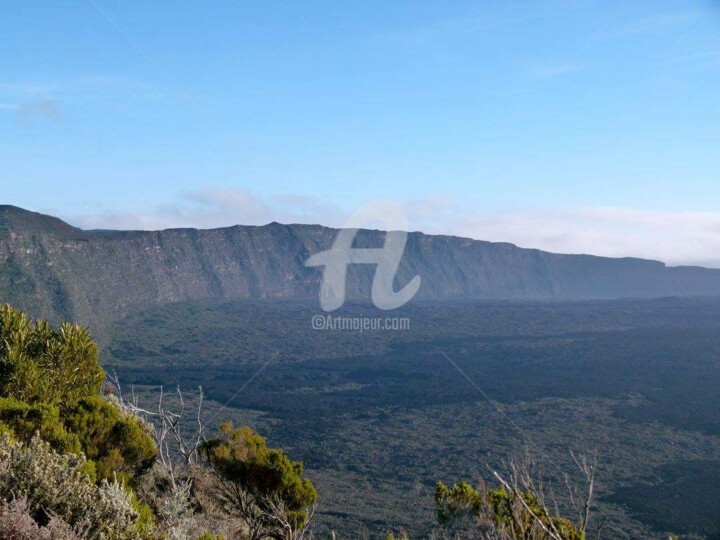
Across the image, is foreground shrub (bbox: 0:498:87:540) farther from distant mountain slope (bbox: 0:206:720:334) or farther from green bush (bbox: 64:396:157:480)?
distant mountain slope (bbox: 0:206:720:334)

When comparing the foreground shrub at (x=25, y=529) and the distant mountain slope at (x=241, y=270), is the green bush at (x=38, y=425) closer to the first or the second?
the foreground shrub at (x=25, y=529)

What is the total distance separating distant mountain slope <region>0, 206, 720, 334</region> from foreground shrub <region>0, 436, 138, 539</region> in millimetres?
48029

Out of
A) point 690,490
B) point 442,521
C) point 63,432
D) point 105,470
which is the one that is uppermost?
point 63,432

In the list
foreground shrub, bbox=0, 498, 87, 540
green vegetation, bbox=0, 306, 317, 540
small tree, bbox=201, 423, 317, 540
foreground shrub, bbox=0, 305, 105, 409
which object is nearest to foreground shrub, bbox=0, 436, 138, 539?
green vegetation, bbox=0, 306, 317, 540

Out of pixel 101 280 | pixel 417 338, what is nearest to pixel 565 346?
pixel 417 338

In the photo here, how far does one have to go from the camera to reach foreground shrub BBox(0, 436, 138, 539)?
623cm

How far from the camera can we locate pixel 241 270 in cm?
9712

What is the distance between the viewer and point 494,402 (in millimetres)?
38312

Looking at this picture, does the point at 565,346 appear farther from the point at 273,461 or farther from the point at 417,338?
the point at 273,461

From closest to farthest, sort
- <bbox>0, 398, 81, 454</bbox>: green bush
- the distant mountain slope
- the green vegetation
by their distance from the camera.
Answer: the green vegetation, <bbox>0, 398, 81, 454</bbox>: green bush, the distant mountain slope

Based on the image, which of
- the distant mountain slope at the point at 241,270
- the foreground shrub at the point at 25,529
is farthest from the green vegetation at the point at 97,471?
the distant mountain slope at the point at 241,270

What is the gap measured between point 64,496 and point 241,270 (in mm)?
91826

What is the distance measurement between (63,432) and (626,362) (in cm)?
4727

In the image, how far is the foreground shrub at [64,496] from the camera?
20.5 ft
